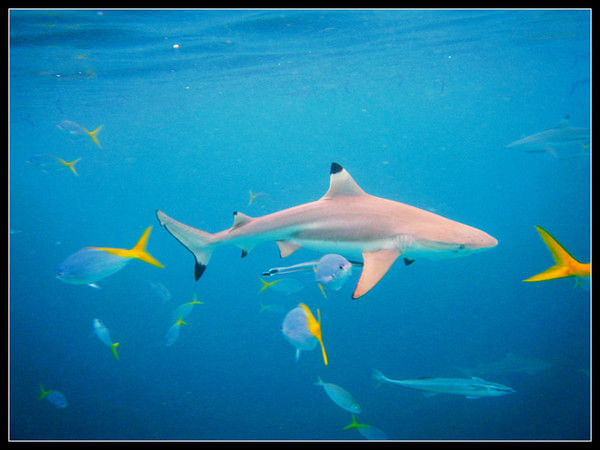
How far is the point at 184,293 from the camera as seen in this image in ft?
87.4

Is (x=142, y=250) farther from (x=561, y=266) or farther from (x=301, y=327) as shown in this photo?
(x=561, y=266)

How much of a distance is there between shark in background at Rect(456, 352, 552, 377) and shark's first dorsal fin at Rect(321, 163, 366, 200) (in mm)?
9734

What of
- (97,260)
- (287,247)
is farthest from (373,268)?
(97,260)

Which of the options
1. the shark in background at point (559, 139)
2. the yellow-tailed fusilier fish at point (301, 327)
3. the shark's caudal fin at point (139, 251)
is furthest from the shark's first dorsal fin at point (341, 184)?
the shark in background at point (559, 139)

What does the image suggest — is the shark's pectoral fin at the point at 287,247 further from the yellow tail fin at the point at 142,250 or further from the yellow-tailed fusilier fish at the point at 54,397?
the yellow-tailed fusilier fish at the point at 54,397

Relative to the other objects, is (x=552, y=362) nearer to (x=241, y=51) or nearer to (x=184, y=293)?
(x=241, y=51)

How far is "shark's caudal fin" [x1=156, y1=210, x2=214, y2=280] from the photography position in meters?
5.38

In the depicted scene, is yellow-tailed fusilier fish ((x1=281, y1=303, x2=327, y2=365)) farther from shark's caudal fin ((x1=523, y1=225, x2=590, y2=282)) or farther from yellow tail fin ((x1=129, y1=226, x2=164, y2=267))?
shark's caudal fin ((x1=523, y1=225, x2=590, y2=282))

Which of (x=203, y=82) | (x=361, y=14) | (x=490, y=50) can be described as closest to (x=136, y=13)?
(x=361, y=14)

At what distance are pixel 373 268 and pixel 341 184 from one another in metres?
1.52

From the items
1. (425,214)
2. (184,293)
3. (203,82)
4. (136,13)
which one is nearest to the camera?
(425,214)

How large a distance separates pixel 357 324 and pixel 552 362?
745cm

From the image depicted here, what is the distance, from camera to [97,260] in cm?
493

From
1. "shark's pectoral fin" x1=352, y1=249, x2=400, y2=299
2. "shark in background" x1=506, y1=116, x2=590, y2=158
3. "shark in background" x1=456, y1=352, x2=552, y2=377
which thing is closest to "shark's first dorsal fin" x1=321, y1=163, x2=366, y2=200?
"shark's pectoral fin" x1=352, y1=249, x2=400, y2=299
